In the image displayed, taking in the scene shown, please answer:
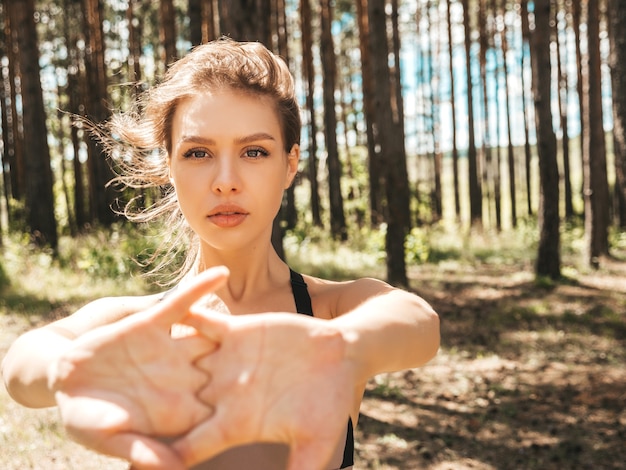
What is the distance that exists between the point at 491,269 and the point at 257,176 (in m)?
11.2

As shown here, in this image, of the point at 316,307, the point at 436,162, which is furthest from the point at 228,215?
the point at 436,162

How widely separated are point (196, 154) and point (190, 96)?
0.56 feet

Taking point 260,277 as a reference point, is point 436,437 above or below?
below

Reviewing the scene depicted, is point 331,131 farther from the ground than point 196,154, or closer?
farther from the ground

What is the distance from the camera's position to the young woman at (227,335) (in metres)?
1.07

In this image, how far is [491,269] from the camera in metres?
12.1

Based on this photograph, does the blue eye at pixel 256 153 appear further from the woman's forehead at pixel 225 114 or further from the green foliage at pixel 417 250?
the green foliage at pixel 417 250

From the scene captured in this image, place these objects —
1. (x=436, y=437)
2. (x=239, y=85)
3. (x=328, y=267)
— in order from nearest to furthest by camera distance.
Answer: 1. (x=239, y=85)
2. (x=436, y=437)
3. (x=328, y=267)

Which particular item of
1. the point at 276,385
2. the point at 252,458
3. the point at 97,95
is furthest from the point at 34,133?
the point at 276,385

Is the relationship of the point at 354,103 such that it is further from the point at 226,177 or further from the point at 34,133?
the point at 226,177

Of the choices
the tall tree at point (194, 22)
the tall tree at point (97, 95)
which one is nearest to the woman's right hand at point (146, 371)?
the tall tree at point (194, 22)

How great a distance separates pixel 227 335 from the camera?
3.62ft

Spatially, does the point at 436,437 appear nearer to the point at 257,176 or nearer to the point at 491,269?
the point at 257,176

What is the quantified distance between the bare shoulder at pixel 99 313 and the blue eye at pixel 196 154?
18.4 inches
